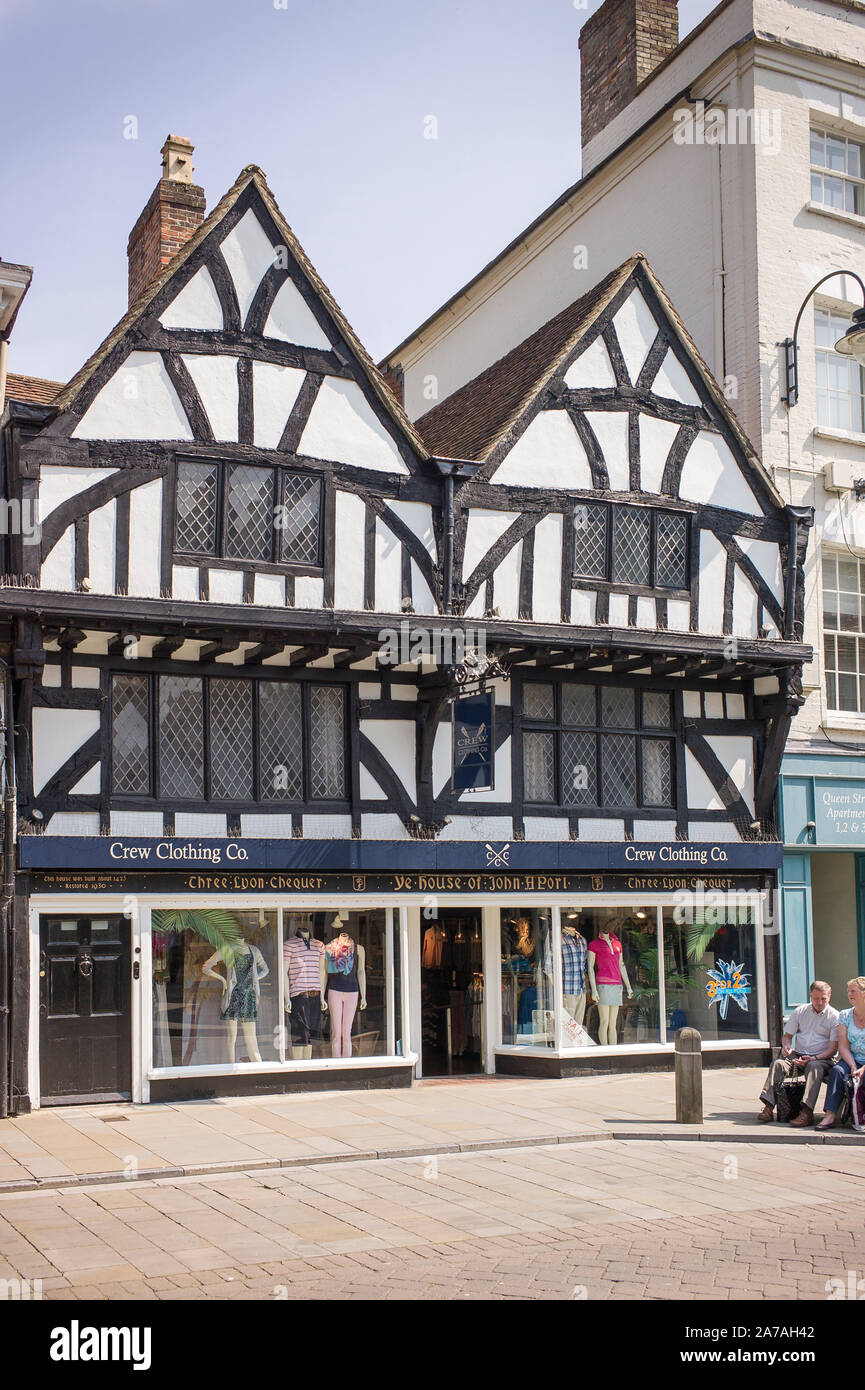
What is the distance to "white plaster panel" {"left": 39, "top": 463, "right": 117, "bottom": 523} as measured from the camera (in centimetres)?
1443

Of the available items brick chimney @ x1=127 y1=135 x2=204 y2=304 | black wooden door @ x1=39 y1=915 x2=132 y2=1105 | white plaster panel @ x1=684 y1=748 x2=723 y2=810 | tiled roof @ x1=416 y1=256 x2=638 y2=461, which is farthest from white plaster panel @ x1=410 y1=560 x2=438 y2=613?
brick chimney @ x1=127 y1=135 x2=204 y2=304

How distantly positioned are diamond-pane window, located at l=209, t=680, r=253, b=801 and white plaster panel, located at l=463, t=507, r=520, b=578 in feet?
9.86

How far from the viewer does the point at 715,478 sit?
61.5ft

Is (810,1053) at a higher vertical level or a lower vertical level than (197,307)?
lower

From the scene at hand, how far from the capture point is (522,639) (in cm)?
1641

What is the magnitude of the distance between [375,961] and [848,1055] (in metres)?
5.51

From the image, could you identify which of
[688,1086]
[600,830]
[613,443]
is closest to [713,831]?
[600,830]

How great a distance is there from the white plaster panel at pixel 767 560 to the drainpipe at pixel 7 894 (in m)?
9.59

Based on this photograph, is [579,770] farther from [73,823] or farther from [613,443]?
[73,823]

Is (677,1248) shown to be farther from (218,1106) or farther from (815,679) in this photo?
(815,679)

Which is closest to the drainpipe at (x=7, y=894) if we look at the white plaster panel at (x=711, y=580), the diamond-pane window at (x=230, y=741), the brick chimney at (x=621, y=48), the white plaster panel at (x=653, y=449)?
the diamond-pane window at (x=230, y=741)

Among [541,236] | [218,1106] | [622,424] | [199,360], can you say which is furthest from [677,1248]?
[541,236]

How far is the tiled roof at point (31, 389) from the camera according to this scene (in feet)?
53.4

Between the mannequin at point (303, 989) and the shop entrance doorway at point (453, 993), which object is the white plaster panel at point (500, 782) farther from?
the mannequin at point (303, 989)
